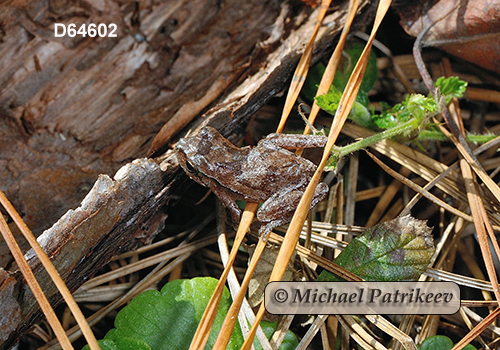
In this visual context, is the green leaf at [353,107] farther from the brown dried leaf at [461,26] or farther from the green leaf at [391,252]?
the green leaf at [391,252]

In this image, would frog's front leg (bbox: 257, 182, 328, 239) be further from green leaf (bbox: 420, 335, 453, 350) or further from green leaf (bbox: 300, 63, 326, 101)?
green leaf (bbox: 420, 335, 453, 350)

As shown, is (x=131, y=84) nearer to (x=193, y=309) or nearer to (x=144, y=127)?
(x=144, y=127)

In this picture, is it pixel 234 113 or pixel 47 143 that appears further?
pixel 47 143

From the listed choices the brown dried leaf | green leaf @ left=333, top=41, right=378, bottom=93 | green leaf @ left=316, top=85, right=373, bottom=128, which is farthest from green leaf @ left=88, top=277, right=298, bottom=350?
the brown dried leaf

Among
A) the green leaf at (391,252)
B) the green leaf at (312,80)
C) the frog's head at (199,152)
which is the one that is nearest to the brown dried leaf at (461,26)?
the green leaf at (312,80)

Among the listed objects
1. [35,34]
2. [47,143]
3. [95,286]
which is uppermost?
[35,34]

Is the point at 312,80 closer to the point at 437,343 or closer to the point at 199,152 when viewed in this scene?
the point at 199,152

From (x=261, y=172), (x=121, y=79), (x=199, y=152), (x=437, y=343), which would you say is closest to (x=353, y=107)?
(x=261, y=172)

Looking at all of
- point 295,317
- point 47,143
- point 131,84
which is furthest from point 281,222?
point 47,143
